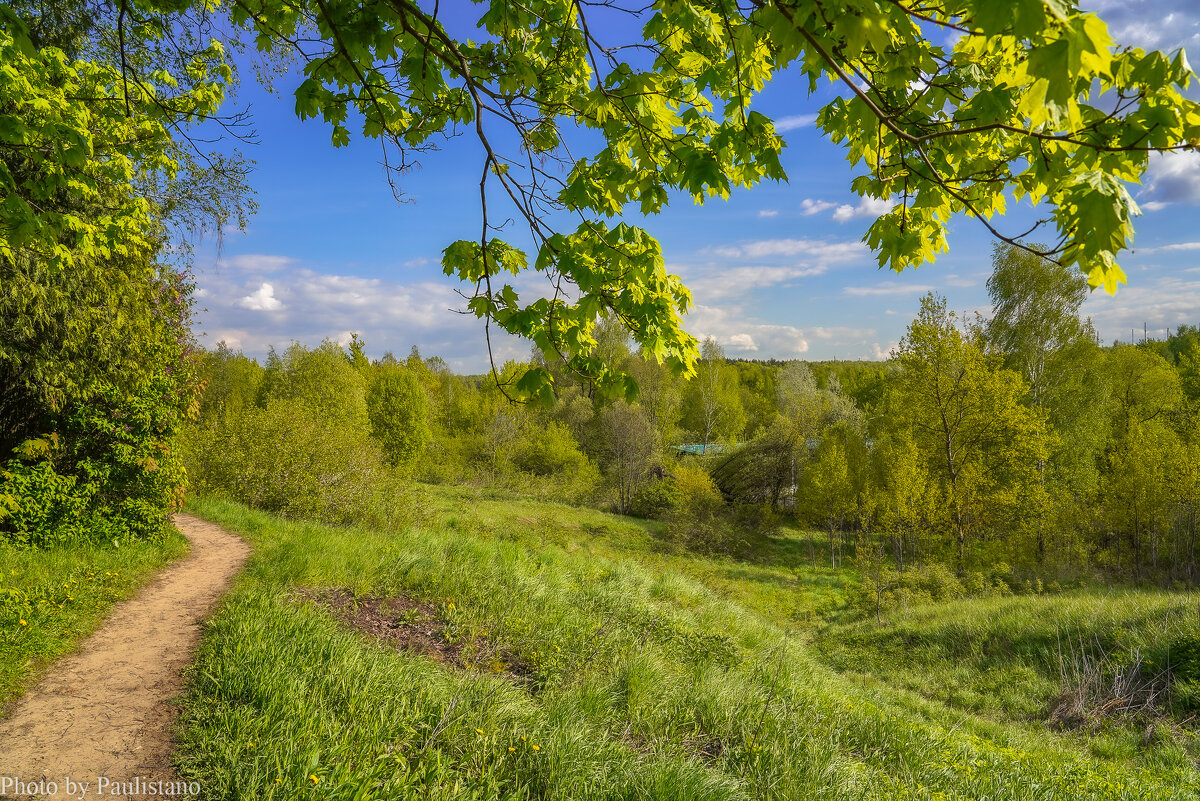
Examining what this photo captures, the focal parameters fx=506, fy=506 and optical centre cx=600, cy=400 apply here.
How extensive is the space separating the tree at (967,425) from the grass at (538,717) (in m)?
14.0

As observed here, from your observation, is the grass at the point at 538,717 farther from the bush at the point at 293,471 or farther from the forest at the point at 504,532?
the bush at the point at 293,471

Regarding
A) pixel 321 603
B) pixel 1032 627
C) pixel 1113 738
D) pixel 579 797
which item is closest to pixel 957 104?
pixel 579 797

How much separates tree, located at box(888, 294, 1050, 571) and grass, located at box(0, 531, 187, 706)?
868 inches

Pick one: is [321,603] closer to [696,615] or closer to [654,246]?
[654,246]

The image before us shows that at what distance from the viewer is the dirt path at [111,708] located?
2.94 meters

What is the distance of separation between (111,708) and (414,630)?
2.15 metres

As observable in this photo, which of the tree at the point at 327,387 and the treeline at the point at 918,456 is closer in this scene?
the treeline at the point at 918,456

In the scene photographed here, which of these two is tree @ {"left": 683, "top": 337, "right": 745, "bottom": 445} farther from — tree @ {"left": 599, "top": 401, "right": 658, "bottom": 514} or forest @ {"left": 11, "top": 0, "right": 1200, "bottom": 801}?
forest @ {"left": 11, "top": 0, "right": 1200, "bottom": 801}

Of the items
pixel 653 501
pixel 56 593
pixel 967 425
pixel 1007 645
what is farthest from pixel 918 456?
pixel 56 593

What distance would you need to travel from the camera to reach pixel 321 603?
16.6 feet

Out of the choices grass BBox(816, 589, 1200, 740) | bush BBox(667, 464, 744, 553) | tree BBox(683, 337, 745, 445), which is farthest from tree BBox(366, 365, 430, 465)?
grass BBox(816, 589, 1200, 740)

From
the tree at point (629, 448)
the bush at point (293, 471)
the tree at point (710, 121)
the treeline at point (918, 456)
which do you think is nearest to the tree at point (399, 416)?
the treeline at point (918, 456)

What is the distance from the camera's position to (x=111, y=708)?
356 cm

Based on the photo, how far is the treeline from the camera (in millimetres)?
12992
